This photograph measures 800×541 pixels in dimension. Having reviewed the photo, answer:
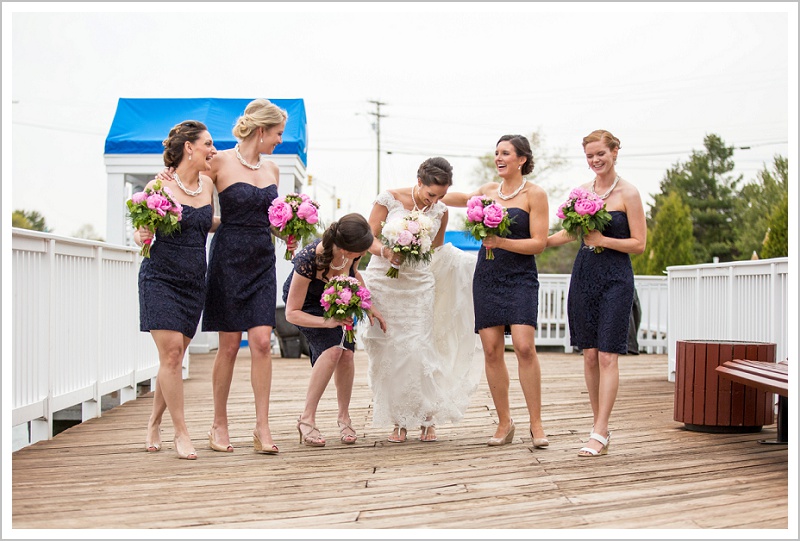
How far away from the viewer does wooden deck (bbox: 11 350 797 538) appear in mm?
3561

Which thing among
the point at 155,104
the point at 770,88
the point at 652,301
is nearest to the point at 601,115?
the point at 770,88

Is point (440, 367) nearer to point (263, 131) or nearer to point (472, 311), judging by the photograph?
point (472, 311)

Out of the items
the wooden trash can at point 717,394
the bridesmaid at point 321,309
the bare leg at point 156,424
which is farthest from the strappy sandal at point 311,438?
the wooden trash can at point 717,394

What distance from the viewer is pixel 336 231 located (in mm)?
5246

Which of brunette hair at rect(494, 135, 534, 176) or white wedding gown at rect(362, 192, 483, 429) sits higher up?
brunette hair at rect(494, 135, 534, 176)

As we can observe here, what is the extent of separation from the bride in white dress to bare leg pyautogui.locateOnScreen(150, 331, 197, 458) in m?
1.29

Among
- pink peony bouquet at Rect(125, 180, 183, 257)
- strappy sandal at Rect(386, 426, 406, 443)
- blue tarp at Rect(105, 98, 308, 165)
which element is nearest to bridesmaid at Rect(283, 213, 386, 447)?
strappy sandal at Rect(386, 426, 406, 443)

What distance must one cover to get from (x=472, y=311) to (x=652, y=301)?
1026 cm

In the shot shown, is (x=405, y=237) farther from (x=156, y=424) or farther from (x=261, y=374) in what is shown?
(x=156, y=424)

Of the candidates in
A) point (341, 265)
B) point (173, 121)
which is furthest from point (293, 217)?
point (173, 121)

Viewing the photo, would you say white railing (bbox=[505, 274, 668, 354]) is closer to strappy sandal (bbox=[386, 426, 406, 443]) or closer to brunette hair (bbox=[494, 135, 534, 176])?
strappy sandal (bbox=[386, 426, 406, 443])

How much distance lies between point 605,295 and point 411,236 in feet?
4.05

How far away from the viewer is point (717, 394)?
6.03m

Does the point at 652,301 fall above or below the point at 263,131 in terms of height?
below
